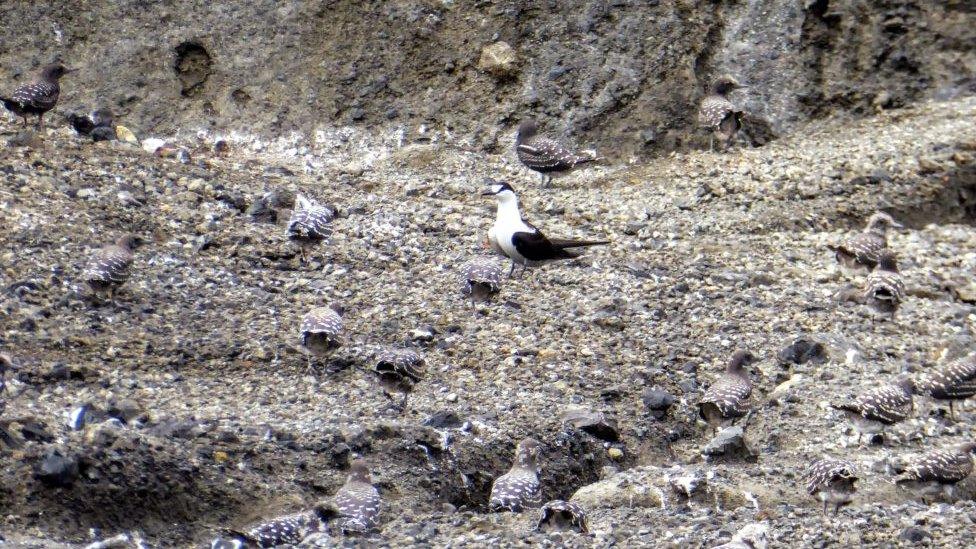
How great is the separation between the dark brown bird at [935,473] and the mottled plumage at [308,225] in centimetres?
638

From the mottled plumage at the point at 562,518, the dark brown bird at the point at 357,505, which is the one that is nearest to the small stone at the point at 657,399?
the dark brown bird at the point at 357,505

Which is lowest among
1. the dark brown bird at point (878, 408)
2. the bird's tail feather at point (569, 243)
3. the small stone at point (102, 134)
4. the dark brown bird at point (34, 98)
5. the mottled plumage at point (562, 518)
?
the dark brown bird at point (878, 408)

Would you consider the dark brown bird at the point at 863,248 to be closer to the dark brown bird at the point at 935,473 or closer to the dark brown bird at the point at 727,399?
the dark brown bird at the point at 727,399

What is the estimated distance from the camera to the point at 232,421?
35.8 ft

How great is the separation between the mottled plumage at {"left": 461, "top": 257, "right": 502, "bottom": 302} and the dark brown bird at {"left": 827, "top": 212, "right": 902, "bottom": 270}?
3904 mm

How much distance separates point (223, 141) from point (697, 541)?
10.6 meters

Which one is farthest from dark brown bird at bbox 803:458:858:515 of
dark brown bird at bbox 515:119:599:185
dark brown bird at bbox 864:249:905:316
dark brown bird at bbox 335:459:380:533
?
dark brown bird at bbox 515:119:599:185

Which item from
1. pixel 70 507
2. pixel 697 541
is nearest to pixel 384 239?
pixel 70 507

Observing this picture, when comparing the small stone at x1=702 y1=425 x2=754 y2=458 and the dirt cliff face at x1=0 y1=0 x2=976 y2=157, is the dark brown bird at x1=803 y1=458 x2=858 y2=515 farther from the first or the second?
the dirt cliff face at x1=0 y1=0 x2=976 y2=157

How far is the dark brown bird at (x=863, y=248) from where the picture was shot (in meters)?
14.4

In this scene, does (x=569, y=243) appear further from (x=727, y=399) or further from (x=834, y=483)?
(x=834, y=483)

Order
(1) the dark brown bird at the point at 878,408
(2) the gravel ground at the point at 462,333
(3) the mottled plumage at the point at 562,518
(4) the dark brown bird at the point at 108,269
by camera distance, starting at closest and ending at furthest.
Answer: (3) the mottled plumage at the point at 562,518, (2) the gravel ground at the point at 462,333, (1) the dark brown bird at the point at 878,408, (4) the dark brown bird at the point at 108,269

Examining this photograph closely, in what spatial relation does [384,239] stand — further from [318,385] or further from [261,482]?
[261,482]

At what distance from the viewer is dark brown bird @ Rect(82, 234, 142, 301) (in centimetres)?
1223
